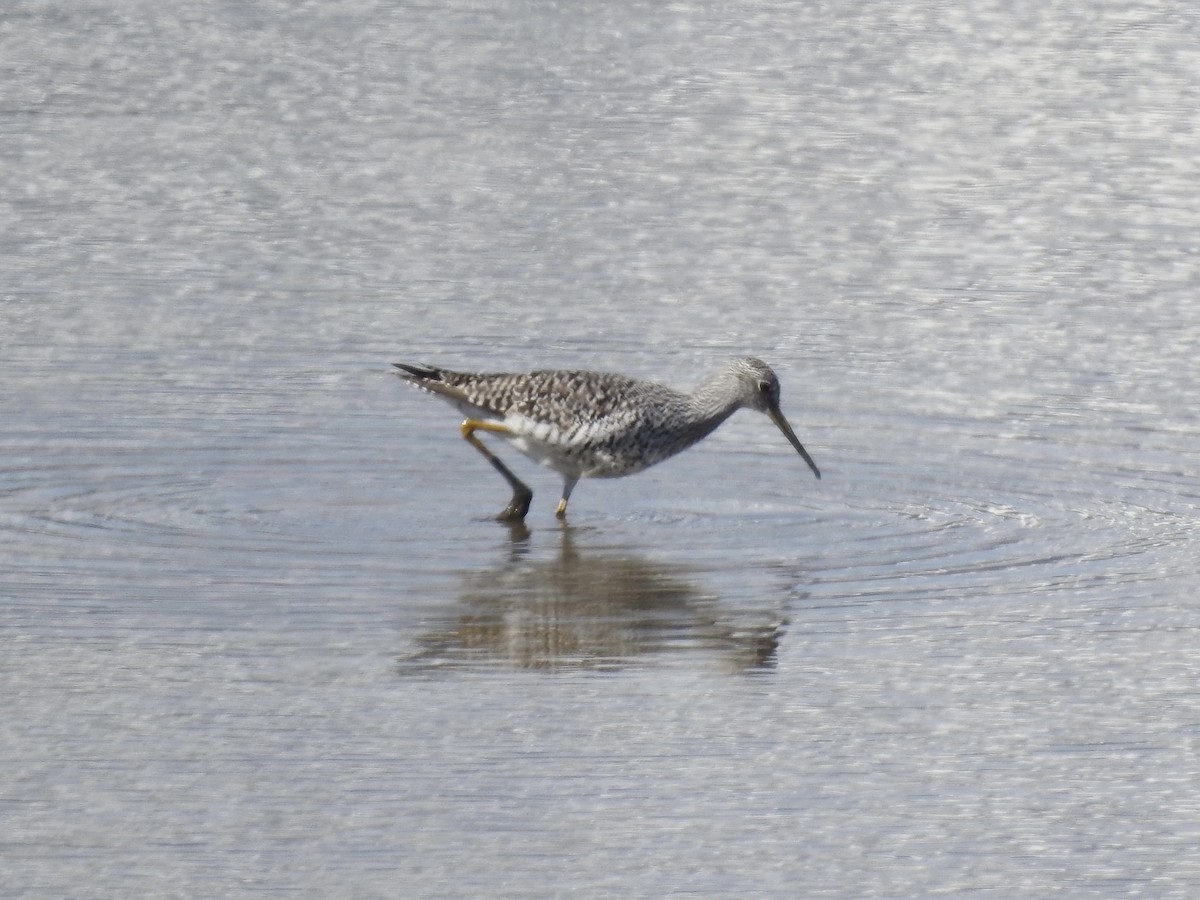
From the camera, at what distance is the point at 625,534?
35.3ft

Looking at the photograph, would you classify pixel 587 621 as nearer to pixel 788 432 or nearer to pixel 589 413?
pixel 589 413

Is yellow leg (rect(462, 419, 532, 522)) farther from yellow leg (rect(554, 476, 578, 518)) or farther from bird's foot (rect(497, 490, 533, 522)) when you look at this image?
yellow leg (rect(554, 476, 578, 518))

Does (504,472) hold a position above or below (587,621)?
below

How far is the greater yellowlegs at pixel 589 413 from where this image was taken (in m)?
11.0

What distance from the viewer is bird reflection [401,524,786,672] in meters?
8.75

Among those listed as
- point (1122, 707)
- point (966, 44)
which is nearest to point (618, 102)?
point (966, 44)

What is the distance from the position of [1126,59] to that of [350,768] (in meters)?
12.0

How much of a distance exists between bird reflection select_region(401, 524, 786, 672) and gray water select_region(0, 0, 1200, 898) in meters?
0.03

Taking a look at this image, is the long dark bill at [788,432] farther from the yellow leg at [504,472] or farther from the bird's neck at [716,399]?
the yellow leg at [504,472]

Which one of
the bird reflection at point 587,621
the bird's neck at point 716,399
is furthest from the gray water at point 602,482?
the bird's neck at point 716,399

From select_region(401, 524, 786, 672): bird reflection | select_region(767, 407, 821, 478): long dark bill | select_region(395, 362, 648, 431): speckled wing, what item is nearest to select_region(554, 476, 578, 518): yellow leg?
select_region(395, 362, 648, 431): speckled wing

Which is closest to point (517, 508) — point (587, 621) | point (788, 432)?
point (788, 432)

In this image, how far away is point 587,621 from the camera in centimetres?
930

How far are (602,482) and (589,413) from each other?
1.18m
